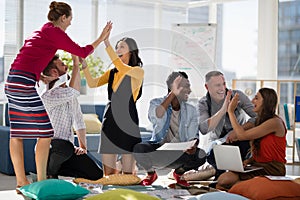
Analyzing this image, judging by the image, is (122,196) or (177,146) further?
(177,146)

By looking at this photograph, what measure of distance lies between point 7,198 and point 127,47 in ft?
5.04

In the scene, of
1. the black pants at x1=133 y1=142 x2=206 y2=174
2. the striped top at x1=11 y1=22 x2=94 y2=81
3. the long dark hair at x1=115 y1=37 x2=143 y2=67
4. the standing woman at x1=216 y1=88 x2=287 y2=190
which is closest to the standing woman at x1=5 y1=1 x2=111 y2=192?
the striped top at x1=11 y1=22 x2=94 y2=81

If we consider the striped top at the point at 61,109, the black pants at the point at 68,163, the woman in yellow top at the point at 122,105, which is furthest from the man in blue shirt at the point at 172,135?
the striped top at the point at 61,109

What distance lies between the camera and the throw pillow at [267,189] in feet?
12.2

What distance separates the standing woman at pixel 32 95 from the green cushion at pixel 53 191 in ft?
1.16

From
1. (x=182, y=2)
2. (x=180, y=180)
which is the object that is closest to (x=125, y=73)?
(x=180, y=180)

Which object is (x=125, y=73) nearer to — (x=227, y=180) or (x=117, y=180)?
(x=117, y=180)

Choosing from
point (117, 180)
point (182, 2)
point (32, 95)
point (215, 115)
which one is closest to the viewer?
point (32, 95)

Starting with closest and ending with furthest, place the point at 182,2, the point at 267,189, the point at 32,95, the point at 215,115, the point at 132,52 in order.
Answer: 1. the point at 267,189
2. the point at 32,95
3. the point at 132,52
4. the point at 215,115
5. the point at 182,2

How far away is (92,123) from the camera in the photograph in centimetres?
649

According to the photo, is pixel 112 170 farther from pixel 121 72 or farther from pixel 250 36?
pixel 250 36

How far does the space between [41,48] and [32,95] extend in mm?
350

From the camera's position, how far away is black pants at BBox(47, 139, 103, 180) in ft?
14.6

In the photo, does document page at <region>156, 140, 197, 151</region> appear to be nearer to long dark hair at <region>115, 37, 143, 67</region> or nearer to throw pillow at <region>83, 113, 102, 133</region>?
long dark hair at <region>115, 37, 143, 67</region>
